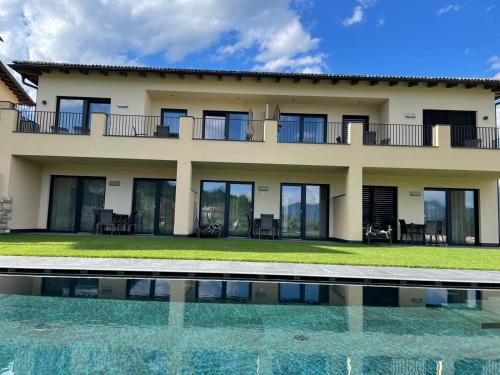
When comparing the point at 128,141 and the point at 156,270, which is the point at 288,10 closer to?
the point at 128,141

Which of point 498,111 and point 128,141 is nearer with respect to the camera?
point 128,141

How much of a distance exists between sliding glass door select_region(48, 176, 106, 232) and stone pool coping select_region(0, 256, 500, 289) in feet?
27.1

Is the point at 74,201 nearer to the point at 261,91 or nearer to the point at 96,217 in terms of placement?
the point at 96,217

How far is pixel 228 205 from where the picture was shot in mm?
15031

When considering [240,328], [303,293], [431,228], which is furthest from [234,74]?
[240,328]

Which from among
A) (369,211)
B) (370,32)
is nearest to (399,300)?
(369,211)

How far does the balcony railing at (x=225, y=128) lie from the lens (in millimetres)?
15445

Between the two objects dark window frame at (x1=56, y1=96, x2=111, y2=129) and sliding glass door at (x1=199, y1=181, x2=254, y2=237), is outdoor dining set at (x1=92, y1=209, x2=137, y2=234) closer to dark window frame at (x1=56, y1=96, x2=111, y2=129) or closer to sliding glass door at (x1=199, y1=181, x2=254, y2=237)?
sliding glass door at (x1=199, y1=181, x2=254, y2=237)

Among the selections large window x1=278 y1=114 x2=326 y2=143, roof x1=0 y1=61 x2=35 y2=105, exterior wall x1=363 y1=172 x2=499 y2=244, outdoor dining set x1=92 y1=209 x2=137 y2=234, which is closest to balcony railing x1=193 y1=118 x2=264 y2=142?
large window x1=278 y1=114 x2=326 y2=143

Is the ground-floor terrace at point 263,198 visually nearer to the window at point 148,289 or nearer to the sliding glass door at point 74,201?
the sliding glass door at point 74,201

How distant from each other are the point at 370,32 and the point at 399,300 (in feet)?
61.3

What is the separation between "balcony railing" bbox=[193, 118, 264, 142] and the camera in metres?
15.4

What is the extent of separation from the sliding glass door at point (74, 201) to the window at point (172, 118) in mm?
3654

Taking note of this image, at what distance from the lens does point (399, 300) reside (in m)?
5.30
